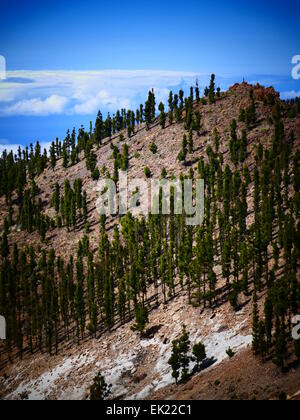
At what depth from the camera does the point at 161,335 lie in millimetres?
100562

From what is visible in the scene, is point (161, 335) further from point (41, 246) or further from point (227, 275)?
point (41, 246)

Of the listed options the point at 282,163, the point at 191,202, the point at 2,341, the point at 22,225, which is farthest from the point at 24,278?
the point at 282,163

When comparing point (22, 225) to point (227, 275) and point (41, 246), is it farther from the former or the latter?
point (227, 275)

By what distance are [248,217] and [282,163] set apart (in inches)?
1055

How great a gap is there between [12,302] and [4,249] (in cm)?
3938

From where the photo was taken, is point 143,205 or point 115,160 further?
point 115,160

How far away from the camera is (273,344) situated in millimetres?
75500

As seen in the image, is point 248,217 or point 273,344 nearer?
point 273,344

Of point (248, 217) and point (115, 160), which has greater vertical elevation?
point (115, 160)
